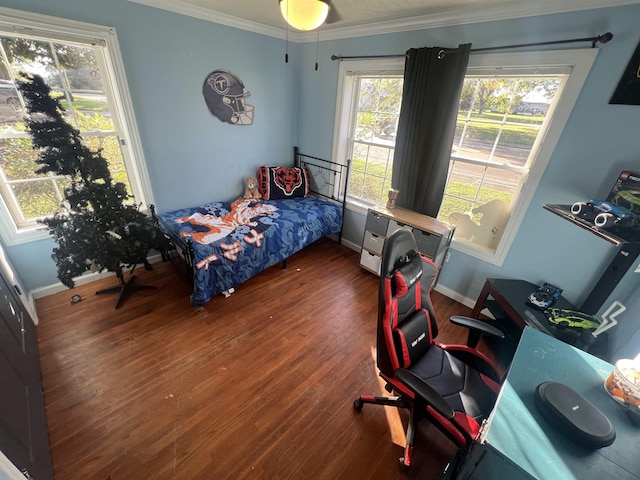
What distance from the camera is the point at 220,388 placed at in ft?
5.57

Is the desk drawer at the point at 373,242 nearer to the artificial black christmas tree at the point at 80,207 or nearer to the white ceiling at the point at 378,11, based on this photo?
the white ceiling at the point at 378,11

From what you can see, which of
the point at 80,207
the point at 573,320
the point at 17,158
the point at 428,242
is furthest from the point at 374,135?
the point at 17,158

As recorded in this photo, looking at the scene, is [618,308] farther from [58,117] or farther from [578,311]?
[58,117]

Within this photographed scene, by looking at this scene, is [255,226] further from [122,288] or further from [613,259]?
[613,259]

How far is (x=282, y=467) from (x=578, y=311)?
6.91 feet

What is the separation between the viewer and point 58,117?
5.57 ft

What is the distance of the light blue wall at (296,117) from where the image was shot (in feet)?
5.44

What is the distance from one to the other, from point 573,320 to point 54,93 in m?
3.99

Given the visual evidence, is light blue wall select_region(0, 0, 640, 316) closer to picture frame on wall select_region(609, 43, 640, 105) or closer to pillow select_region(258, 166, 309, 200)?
picture frame on wall select_region(609, 43, 640, 105)

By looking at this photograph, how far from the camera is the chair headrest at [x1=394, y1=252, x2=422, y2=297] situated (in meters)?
1.28

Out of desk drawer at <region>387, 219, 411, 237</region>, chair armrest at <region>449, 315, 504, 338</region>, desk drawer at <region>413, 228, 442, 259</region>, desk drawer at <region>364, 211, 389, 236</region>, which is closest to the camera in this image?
chair armrest at <region>449, 315, 504, 338</region>

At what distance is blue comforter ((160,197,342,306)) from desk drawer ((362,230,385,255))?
483 mm

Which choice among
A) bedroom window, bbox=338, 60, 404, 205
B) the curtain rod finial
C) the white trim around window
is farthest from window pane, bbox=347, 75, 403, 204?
the curtain rod finial

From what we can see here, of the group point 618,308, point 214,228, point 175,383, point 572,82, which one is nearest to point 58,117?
point 214,228
